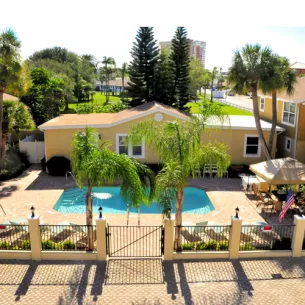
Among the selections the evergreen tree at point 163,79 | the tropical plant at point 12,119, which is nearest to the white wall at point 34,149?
the tropical plant at point 12,119

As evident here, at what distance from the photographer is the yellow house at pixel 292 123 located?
22.1 meters

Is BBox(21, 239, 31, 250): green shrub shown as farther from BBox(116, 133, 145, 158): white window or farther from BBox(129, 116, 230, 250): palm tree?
BBox(116, 133, 145, 158): white window

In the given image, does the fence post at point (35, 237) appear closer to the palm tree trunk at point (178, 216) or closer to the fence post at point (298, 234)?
the palm tree trunk at point (178, 216)

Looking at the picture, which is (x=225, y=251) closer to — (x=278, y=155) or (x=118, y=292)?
(x=118, y=292)

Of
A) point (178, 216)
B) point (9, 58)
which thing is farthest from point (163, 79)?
point (178, 216)

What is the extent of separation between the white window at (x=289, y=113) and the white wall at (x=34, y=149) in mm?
17085

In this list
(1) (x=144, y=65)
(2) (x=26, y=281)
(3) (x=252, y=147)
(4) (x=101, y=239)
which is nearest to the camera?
(2) (x=26, y=281)

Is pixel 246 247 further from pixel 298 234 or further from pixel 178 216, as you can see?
pixel 178 216

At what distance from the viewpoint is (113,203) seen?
714 inches

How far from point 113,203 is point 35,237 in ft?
22.1

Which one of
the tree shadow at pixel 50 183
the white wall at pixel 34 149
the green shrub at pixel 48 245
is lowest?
the green shrub at pixel 48 245

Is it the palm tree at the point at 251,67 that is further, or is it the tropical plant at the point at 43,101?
the tropical plant at the point at 43,101

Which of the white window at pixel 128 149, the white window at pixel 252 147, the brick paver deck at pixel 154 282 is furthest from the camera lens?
the white window at pixel 252 147

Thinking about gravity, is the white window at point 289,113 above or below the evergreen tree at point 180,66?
below
